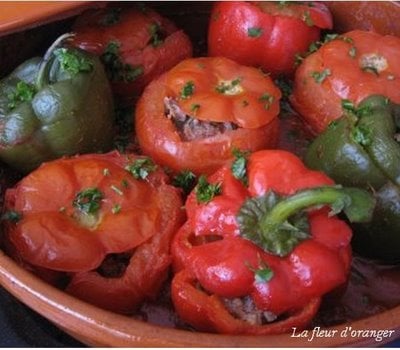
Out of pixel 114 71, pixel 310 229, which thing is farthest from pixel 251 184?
pixel 114 71

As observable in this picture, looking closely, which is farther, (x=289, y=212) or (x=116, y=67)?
(x=116, y=67)

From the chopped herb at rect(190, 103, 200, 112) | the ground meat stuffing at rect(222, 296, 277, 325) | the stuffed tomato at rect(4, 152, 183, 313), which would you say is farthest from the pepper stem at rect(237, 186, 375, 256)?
the chopped herb at rect(190, 103, 200, 112)

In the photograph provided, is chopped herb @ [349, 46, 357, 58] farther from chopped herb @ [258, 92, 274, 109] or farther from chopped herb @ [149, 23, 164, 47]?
chopped herb @ [149, 23, 164, 47]

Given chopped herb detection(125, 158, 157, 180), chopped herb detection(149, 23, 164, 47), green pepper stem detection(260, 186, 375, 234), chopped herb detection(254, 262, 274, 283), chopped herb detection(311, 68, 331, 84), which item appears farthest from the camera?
chopped herb detection(149, 23, 164, 47)

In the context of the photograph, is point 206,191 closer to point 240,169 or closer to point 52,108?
point 240,169

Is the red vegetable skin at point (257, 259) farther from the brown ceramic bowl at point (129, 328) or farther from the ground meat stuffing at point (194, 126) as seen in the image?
the ground meat stuffing at point (194, 126)

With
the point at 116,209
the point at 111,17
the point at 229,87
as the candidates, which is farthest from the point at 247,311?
the point at 111,17
